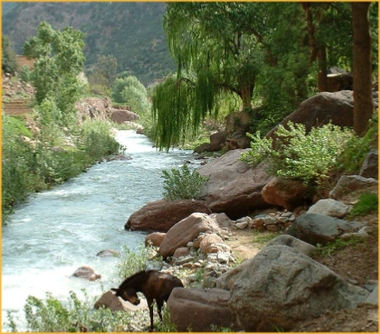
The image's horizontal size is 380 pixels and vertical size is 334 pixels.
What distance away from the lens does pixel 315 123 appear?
1015cm

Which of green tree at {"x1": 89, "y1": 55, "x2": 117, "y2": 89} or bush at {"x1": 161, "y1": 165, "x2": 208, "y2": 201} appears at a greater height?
green tree at {"x1": 89, "y1": 55, "x2": 117, "y2": 89}

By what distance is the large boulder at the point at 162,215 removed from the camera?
27.8 feet

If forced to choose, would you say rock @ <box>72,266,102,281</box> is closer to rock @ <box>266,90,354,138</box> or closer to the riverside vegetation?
the riverside vegetation

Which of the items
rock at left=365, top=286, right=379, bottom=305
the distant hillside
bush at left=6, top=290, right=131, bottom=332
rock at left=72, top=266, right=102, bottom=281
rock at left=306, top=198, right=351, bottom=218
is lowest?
rock at left=72, top=266, right=102, bottom=281

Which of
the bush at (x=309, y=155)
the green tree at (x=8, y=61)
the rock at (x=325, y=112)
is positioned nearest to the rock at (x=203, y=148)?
the rock at (x=325, y=112)

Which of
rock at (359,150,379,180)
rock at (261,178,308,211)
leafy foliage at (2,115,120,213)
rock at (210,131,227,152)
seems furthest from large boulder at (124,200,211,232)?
rock at (210,131,227,152)

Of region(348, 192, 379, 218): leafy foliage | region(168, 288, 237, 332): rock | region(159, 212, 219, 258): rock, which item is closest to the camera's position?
region(168, 288, 237, 332): rock

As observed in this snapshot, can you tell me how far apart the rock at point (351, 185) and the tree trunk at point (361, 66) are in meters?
2.44

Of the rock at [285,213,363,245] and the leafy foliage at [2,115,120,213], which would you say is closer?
the rock at [285,213,363,245]

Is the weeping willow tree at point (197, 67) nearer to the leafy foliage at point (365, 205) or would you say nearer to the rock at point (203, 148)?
the rock at point (203, 148)

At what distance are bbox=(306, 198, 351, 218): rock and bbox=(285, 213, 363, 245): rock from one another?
36 centimetres

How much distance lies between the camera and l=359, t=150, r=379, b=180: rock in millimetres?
6695

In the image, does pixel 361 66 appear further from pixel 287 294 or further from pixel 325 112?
pixel 287 294

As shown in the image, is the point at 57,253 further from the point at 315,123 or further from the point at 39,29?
the point at 39,29
